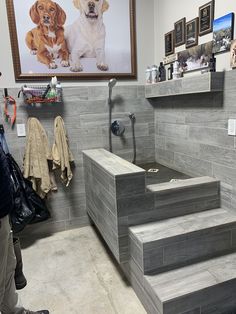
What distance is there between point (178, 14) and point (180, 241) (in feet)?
6.31

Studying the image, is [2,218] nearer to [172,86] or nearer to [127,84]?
[172,86]

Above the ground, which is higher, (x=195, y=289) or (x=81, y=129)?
(x=81, y=129)

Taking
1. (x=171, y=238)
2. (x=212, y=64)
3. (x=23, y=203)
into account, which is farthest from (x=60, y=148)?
(x=212, y=64)

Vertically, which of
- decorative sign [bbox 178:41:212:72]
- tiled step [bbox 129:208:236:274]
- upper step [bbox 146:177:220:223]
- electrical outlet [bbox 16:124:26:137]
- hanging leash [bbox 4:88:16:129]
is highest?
decorative sign [bbox 178:41:212:72]

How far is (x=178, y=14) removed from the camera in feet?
7.48

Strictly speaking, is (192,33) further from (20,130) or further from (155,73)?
(20,130)

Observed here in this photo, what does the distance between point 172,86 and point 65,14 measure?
1.23 metres

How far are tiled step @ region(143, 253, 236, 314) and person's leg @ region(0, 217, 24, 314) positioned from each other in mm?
773

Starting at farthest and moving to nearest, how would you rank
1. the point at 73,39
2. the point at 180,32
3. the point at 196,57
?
the point at 73,39, the point at 180,32, the point at 196,57

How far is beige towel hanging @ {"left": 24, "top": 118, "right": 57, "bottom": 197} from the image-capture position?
243cm

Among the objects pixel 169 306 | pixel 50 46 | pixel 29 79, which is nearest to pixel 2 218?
pixel 169 306

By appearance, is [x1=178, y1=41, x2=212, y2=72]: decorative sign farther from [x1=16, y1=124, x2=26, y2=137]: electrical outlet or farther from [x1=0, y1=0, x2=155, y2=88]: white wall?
[x1=16, y1=124, x2=26, y2=137]: electrical outlet

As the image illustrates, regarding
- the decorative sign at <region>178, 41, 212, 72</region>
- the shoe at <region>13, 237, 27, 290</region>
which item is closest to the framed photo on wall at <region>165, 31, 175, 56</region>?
the decorative sign at <region>178, 41, 212, 72</region>

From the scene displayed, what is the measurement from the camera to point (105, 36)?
8.45ft
